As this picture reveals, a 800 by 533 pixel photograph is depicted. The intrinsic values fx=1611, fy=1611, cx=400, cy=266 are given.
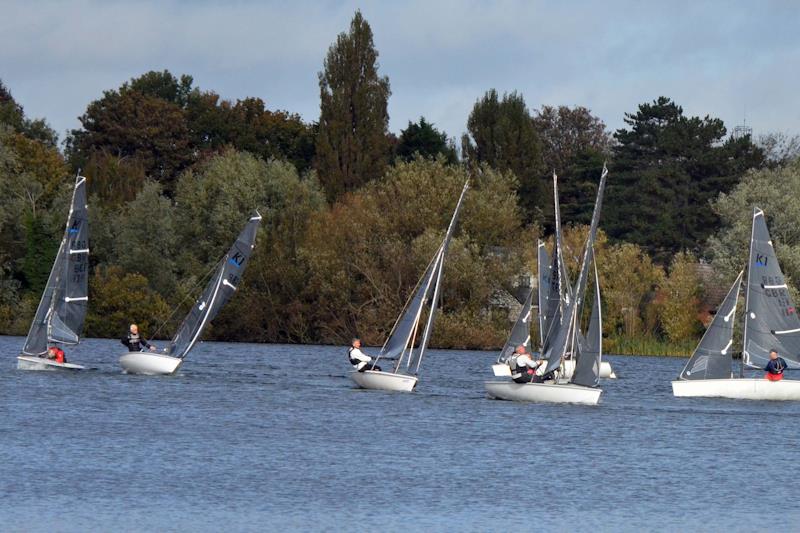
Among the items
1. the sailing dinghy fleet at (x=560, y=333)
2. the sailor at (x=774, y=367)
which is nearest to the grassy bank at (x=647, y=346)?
the sailing dinghy fleet at (x=560, y=333)

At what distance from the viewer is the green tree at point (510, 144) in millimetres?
112188

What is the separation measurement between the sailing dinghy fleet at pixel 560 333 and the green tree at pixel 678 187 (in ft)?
179

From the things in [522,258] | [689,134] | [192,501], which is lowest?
[192,501]

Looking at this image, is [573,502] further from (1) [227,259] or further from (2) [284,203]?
(2) [284,203]

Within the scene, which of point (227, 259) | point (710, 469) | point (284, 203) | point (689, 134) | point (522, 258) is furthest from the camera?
point (689, 134)

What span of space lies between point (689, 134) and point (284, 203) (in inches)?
1382

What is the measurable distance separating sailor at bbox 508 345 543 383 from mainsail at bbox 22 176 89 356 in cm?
1517

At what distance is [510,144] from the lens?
112250mm

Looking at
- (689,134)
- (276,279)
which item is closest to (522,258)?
(276,279)

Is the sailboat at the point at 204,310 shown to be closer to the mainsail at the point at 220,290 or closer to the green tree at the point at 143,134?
the mainsail at the point at 220,290

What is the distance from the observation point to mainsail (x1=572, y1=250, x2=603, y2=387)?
46.0 meters

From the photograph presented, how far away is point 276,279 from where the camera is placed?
3492 inches

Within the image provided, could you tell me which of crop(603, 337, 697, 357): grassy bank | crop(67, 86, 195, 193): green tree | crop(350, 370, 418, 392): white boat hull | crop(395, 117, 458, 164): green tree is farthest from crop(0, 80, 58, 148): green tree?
crop(350, 370, 418, 392): white boat hull

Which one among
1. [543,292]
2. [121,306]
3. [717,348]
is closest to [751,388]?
[717,348]
